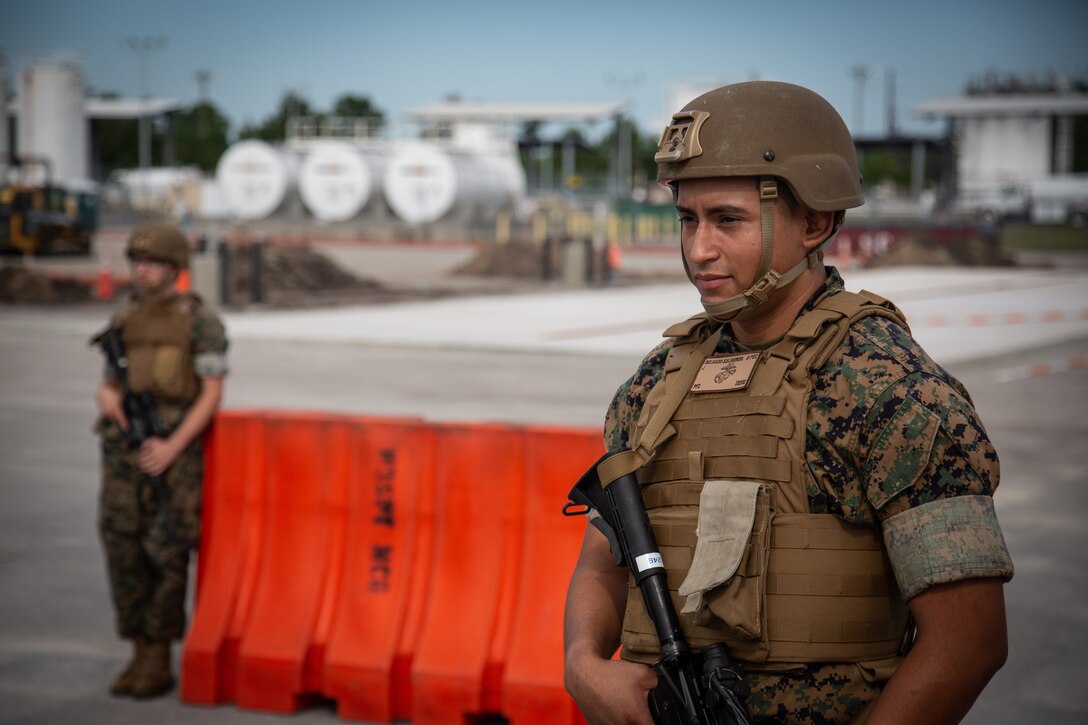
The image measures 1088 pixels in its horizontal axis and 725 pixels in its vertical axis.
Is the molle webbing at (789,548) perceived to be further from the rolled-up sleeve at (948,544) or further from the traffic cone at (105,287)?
the traffic cone at (105,287)

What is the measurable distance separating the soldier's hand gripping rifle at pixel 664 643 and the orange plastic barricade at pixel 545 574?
8.06 ft

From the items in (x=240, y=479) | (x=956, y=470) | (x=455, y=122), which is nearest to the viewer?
(x=956, y=470)

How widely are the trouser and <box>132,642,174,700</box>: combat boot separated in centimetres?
5

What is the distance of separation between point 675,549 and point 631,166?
132224 millimetres

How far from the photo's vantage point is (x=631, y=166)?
132625 millimetres

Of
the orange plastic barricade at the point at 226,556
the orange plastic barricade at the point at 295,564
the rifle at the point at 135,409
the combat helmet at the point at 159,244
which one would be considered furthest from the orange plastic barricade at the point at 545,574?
the combat helmet at the point at 159,244

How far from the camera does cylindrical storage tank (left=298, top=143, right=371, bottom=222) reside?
6569cm

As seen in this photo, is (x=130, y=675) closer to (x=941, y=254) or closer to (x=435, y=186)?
(x=941, y=254)

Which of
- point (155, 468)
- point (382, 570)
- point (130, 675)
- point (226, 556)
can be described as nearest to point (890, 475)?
point (382, 570)

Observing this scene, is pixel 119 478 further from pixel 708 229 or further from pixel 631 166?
pixel 631 166

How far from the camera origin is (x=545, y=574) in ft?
16.5

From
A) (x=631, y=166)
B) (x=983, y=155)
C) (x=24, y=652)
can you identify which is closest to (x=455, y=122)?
(x=983, y=155)

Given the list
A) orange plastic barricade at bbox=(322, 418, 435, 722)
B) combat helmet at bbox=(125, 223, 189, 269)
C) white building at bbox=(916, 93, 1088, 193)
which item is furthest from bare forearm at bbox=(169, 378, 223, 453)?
white building at bbox=(916, 93, 1088, 193)

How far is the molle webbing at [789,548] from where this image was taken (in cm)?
223
